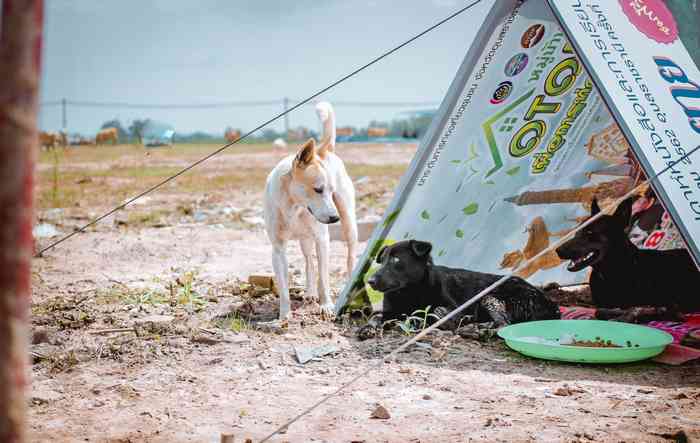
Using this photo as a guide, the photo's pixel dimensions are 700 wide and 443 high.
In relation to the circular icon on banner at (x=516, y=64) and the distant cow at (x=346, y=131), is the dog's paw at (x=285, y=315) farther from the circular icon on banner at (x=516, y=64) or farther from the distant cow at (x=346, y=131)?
the distant cow at (x=346, y=131)

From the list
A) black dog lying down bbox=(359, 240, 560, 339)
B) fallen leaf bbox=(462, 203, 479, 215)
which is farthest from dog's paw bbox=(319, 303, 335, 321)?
fallen leaf bbox=(462, 203, 479, 215)

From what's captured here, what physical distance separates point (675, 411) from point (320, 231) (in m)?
2.57

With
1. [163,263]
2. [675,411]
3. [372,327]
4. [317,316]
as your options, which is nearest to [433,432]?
[675,411]

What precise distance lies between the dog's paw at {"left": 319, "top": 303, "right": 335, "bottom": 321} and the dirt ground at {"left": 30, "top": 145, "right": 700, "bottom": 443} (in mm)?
86

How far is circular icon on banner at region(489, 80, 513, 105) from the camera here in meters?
4.84

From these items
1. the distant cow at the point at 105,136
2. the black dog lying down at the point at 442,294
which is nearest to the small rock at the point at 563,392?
the black dog lying down at the point at 442,294

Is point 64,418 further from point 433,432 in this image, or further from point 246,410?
point 433,432

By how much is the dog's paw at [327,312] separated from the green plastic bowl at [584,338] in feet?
3.84

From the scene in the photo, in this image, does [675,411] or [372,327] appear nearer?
[675,411]

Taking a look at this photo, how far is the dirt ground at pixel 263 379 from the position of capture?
10.2ft

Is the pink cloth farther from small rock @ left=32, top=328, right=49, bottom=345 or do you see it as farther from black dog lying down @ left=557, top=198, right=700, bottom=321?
small rock @ left=32, top=328, right=49, bottom=345

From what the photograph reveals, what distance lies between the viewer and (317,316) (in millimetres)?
4953

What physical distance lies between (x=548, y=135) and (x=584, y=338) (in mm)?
1558

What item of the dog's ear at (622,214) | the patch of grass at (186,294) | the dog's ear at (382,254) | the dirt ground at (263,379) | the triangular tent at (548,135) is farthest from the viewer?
the patch of grass at (186,294)
